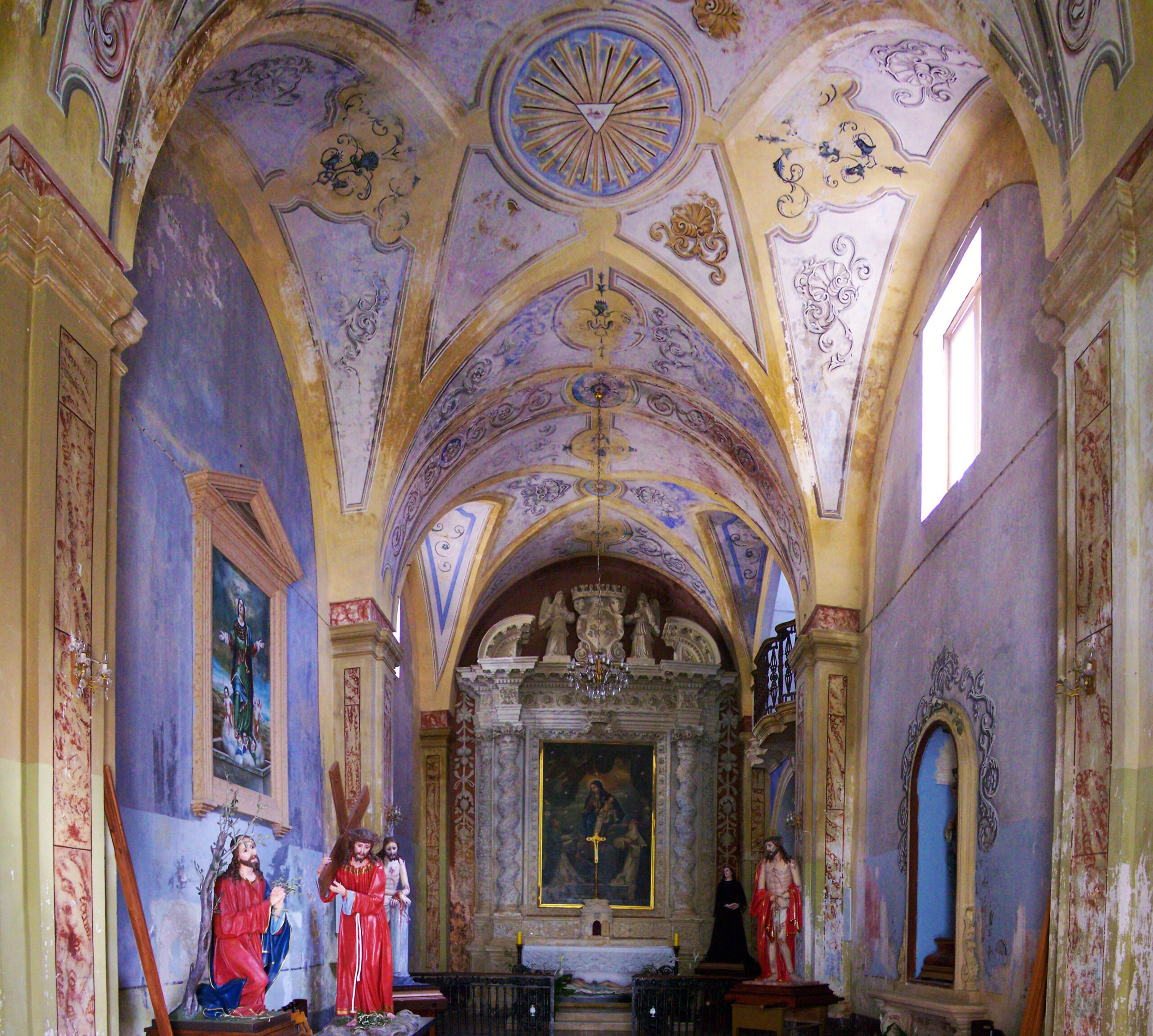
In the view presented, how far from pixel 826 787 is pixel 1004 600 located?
515 cm

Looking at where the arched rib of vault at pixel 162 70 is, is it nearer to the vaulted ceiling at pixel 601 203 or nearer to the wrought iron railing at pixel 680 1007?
the vaulted ceiling at pixel 601 203

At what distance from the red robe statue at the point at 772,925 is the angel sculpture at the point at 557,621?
869 centimetres

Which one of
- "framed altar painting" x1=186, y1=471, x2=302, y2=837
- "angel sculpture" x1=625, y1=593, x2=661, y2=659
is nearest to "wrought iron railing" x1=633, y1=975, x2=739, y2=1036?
"angel sculpture" x1=625, y1=593, x2=661, y2=659

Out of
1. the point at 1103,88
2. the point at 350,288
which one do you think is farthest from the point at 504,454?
the point at 1103,88

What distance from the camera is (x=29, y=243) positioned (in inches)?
227

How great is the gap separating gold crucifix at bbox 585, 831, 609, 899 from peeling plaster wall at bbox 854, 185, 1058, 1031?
9.61 m

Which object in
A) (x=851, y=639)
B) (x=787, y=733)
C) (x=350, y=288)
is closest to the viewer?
(x=350, y=288)

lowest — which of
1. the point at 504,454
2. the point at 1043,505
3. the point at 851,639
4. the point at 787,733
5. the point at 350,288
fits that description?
the point at 787,733

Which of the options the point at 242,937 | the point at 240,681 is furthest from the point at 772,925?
the point at 242,937

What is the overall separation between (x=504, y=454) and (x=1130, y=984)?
12.6 meters

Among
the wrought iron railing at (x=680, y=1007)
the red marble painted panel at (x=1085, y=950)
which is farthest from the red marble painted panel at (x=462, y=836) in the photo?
the red marble painted panel at (x=1085, y=950)

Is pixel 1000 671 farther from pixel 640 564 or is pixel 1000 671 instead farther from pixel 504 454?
pixel 640 564

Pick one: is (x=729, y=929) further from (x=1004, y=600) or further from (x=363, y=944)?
(x=1004, y=600)

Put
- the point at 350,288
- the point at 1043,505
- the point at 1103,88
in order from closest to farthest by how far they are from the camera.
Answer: the point at 1103,88
the point at 1043,505
the point at 350,288
